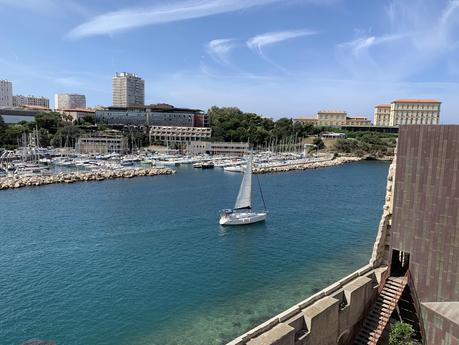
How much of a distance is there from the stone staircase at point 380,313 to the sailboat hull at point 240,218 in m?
20.4

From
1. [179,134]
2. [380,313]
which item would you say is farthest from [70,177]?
[179,134]

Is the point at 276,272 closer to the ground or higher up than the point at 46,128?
closer to the ground

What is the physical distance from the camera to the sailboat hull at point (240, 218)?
1378 inches

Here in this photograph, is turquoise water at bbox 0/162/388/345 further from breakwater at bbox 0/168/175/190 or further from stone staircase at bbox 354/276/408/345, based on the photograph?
breakwater at bbox 0/168/175/190

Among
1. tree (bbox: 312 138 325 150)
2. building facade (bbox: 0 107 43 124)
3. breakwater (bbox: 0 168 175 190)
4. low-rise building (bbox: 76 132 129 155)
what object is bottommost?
breakwater (bbox: 0 168 175 190)

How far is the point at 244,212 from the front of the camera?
124 ft

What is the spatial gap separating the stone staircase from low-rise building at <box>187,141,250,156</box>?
94.2 meters

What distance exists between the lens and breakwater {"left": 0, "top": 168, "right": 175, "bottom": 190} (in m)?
57.4

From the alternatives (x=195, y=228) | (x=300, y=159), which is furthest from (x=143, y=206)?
(x=300, y=159)

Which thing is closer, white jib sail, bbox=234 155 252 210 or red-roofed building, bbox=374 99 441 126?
white jib sail, bbox=234 155 252 210

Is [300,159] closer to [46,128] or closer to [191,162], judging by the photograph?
[191,162]

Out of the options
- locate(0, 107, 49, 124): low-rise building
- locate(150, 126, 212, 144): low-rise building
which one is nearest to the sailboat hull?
locate(150, 126, 212, 144): low-rise building

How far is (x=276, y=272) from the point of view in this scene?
77.4 ft

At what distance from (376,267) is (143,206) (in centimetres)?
3231
